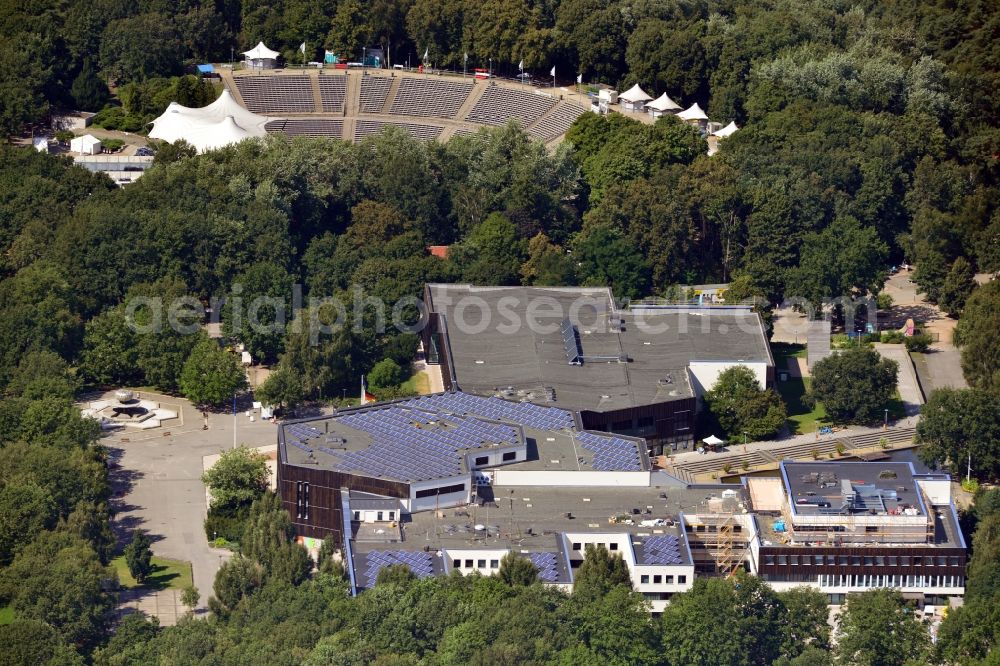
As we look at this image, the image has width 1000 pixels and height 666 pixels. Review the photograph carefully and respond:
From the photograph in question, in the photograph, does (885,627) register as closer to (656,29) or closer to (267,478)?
(267,478)

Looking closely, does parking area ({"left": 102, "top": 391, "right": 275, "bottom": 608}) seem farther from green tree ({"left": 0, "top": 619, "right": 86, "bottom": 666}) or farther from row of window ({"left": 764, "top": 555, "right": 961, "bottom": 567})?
row of window ({"left": 764, "top": 555, "right": 961, "bottom": 567})

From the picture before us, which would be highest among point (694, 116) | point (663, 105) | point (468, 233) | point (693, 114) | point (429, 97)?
point (663, 105)

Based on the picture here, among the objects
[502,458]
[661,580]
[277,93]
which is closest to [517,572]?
[661,580]

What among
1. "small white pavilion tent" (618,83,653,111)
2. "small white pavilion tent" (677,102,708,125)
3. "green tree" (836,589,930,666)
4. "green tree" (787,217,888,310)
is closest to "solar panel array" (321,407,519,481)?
"green tree" (836,589,930,666)

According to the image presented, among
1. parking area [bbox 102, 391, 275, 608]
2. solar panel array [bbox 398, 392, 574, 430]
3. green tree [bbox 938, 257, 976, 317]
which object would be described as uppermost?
green tree [bbox 938, 257, 976, 317]

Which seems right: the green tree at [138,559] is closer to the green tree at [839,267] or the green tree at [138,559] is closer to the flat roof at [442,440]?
the flat roof at [442,440]

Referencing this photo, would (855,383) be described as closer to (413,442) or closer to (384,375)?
(384,375)
